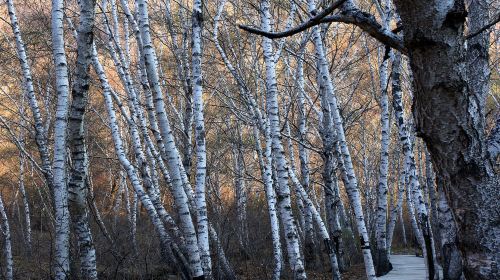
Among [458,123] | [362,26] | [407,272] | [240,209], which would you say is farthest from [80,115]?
[240,209]

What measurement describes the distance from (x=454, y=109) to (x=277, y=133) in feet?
15.2

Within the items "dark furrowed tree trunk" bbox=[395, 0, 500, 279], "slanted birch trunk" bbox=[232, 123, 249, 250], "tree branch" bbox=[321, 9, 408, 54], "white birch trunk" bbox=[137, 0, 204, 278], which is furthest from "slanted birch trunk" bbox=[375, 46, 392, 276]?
"dark furrowed tree trunk" bbox=[395, 0, 500, 279]

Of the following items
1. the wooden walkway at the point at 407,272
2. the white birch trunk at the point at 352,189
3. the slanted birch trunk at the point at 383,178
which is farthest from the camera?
the wooden walkway at the point at 407,272

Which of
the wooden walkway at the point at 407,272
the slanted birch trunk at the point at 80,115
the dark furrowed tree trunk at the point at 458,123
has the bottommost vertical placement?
the wooden walkway at the point at 407,272

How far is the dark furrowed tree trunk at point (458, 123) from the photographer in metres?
1.62

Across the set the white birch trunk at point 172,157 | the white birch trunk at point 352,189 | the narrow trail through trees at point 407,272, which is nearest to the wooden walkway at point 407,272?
the narrow trail through trees at point 407,272

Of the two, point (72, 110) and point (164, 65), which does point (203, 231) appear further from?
point (164, 65)

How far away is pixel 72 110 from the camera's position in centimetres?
531

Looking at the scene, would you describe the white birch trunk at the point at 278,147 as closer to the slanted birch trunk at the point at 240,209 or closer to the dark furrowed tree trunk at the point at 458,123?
the slanted birch trunk at the point at 240,209

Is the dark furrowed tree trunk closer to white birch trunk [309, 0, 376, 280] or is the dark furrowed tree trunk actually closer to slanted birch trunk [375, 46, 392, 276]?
white birch trunk [309, 0, 376, 280]

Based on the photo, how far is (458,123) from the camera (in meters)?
1.64

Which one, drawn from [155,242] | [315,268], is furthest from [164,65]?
[315,268]

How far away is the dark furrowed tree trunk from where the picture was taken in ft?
5.33

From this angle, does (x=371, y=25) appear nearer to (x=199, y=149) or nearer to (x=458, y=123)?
(x=458, y=123)
